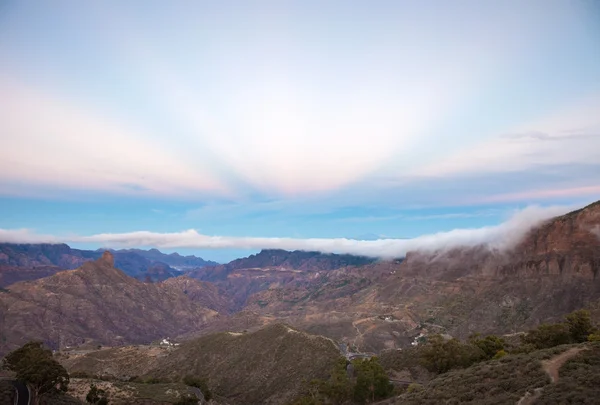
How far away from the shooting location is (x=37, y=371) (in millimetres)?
54938

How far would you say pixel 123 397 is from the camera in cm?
7069

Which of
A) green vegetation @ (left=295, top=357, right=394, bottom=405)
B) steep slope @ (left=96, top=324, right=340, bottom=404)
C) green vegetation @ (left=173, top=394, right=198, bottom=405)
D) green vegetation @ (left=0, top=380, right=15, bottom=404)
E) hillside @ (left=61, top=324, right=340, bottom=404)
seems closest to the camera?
green vegetation @ (left=0, top=380, right=15, bottom=404)

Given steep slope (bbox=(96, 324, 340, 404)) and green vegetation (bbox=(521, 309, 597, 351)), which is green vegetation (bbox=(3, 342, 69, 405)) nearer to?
steep slope (bbox=(96, 324, 340, 404))

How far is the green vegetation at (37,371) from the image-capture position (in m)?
54.4

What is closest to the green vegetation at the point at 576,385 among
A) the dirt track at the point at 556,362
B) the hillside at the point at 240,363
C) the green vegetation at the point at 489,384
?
the dirt track at the point at 556,362

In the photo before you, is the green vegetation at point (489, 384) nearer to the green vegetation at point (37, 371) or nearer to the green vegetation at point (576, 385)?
the green vegetation at point (576, 385)

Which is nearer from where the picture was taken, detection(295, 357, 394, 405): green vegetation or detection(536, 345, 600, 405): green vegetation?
detection(536, 345, 600, 405): green vegetation

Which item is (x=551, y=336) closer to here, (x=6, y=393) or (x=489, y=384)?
(x=489, y=384)

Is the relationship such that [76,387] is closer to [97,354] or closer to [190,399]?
[190,399]

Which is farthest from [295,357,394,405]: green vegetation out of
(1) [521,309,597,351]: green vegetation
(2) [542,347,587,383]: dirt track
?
(2) [542,347,587,383]: dirt track

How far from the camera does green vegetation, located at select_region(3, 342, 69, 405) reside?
54.4 m

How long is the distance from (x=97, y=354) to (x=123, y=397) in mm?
102595

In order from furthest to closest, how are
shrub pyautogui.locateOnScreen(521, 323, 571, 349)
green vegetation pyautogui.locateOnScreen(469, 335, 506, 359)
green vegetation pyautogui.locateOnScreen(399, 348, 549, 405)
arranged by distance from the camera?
green vegetation pyautogui.locateOnScreen(469, 335, 506, 359), shrub pyautogui.locateOnScreen(521, 323, 571, 349), green vegetation pyautogui.locateOnScreen(399, 348, 549, 405)

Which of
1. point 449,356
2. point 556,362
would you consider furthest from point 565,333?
point 556,362
